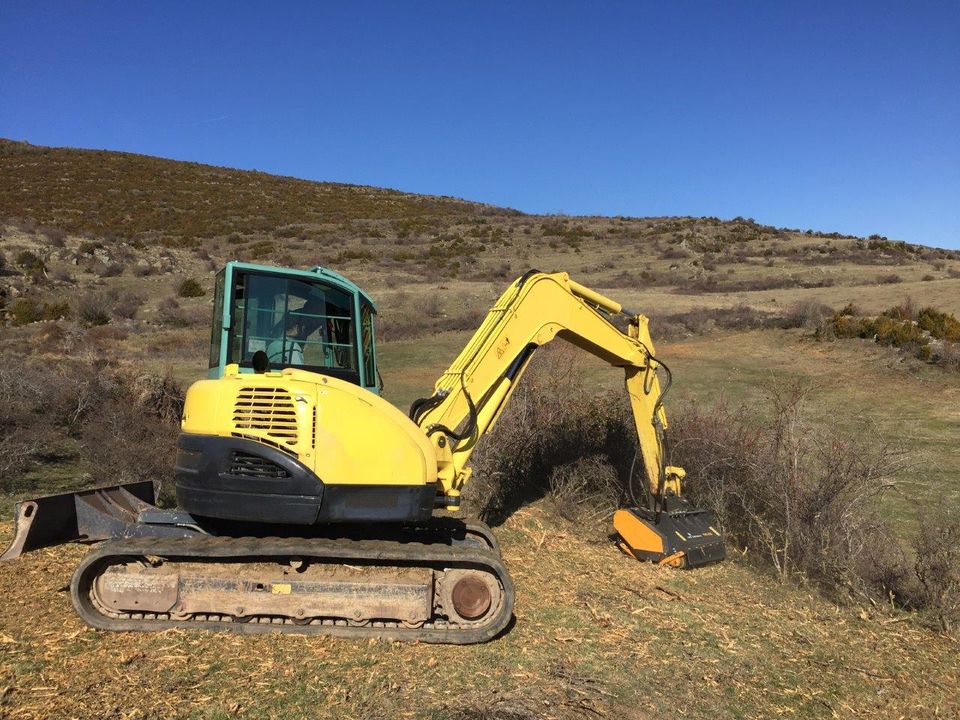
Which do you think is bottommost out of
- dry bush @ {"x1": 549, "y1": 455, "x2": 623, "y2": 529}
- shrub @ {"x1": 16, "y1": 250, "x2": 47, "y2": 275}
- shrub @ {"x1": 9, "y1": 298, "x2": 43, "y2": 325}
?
dry bush @ {"x1": 549, "y1": 455, "x2": 623, "y2": 529}

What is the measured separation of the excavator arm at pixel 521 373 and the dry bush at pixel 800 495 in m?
0.76

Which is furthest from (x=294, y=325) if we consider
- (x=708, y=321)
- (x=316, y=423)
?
(x=708, y=321)

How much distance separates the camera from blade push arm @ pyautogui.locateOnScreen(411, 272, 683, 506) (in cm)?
591

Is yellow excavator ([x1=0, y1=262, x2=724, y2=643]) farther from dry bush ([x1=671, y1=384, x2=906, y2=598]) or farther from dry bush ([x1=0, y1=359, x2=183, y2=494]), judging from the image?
dry bush ([x1=671, y1=384, x2=906, y2=598])

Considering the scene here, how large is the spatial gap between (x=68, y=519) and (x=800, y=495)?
731 centimetres

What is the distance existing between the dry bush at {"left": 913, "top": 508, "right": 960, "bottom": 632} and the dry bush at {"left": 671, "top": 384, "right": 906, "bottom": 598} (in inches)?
17.2

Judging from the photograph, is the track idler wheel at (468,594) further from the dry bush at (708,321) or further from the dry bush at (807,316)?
the dry bush at (807,316)


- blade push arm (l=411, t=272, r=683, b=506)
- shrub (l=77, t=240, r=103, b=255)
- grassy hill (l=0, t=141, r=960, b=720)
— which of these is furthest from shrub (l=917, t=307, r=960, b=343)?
shrub (l=77, t=240, r=103, b=255)

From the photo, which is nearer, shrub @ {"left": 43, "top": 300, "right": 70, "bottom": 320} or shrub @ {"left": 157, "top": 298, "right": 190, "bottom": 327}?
shrub @ {"left": 43, "top": 300, "right": 70, "bottom": 320}

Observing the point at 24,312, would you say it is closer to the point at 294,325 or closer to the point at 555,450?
the point at 555,450

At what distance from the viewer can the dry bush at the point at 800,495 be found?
6785 millimetres

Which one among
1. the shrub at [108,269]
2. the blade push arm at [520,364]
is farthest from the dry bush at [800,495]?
the shrub at [108,269]

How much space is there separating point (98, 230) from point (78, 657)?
3998 cm

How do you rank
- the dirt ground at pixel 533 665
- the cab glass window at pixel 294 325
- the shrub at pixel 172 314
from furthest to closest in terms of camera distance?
the shrub at pixel 172 314 → the cab glass window at pixel 294 325 → the dirt ground at pixel 533 665
